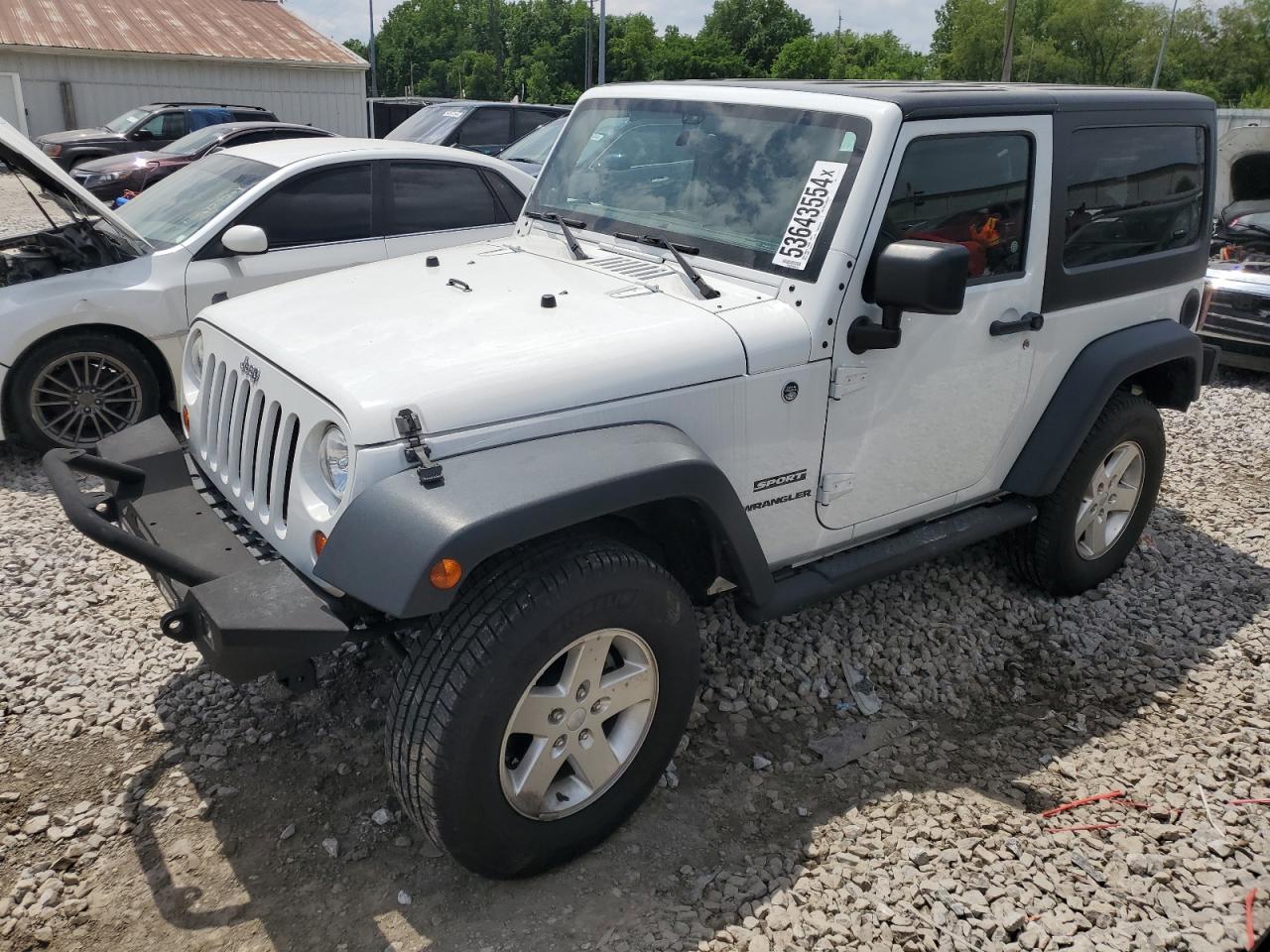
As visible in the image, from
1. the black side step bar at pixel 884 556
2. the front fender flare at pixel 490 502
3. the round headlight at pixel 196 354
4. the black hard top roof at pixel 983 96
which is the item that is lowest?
the black side step bar at pixel 884 556

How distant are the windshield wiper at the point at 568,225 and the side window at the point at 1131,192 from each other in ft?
6.07

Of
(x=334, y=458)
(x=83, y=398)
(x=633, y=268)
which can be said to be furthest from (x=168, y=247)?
(x=334, y=458)

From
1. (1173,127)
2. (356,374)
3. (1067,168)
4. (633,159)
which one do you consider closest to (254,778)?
(356,374)

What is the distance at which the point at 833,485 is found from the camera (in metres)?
3.46

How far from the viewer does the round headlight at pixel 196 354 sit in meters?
3.51

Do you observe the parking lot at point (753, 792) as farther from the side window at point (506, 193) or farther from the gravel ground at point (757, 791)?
the side window at point (506, 193)

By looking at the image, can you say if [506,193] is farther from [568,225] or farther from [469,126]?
[469,126]

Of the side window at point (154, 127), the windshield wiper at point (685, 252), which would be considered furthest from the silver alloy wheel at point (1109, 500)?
the side window at point (154, 127)

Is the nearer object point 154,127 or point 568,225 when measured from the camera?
point 568,225

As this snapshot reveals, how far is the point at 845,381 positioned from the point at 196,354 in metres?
2.23

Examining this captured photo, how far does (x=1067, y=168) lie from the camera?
3.88 meters

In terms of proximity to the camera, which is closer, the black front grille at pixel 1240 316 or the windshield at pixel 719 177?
the windshield at pixel 719 177

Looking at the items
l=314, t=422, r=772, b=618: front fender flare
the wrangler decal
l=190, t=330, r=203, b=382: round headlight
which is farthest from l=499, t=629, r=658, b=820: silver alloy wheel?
l=190, t=330, r=203, b=382: round headlight

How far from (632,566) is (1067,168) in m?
2.44
